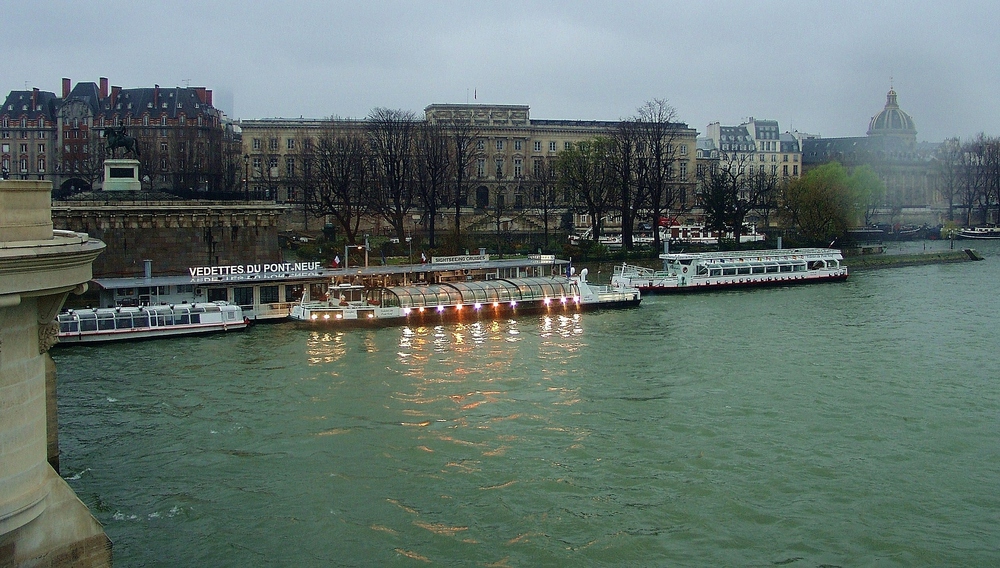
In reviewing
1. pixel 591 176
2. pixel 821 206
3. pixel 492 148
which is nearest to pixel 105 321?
pixel 591 176

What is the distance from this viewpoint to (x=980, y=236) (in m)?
82.9

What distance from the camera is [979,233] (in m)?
83.1

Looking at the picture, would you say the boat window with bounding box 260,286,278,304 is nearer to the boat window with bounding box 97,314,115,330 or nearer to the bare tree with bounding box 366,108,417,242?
the boat window with bounding box 97,314,115,330

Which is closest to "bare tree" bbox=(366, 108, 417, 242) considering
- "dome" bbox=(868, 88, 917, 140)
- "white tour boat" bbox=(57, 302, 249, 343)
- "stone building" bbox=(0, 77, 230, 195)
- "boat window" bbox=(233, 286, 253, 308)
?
"stone building" bbox=(0, 77, 230, 195)

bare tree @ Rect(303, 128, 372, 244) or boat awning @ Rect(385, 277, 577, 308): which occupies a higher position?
bare tree @ Rect(303, 128, 372, 244)

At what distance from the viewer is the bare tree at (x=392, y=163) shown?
59375 millimetres

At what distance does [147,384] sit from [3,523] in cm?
1465

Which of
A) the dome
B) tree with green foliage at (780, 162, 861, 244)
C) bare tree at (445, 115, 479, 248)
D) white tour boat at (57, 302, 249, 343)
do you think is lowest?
white tour boat at (57, 302, 249, 343)

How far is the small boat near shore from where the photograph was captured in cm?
8269

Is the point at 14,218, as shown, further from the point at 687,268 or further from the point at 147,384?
the point at 687,268

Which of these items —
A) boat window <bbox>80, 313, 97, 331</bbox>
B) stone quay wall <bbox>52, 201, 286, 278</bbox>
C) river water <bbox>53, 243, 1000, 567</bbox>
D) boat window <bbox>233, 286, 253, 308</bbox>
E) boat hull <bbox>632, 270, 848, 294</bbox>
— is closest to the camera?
river water <bbox>53, 243, 1000, 567</bbox>

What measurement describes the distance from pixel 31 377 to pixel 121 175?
35.5 metres

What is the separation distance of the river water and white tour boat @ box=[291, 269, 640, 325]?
321 centimetres

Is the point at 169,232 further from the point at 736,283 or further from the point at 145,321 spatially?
the point at 736,283
